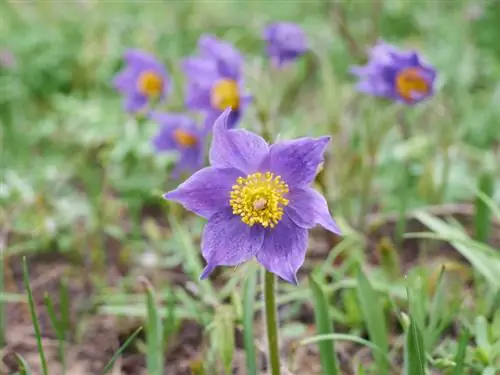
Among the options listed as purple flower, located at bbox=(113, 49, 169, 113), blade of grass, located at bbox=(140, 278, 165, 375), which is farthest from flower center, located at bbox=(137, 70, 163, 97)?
blade of grass, located at bbox=(140, 278, 165, 375)

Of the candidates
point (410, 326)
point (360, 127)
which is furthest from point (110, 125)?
point (410, 326)

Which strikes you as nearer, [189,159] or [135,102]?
→ [189,159]

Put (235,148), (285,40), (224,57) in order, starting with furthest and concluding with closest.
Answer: (285,40), (224,57), (235,148)

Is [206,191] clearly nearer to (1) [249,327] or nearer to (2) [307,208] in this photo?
(2) [307,208]

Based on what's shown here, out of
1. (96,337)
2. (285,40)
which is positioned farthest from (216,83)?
(96,337)

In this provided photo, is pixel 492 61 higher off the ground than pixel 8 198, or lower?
higher

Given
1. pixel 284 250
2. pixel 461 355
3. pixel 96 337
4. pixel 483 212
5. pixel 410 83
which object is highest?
pixel 410 83

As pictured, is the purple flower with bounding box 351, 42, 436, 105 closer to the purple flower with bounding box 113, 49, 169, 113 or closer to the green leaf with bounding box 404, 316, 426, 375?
the purple flower with bounding box 113, 49, 169, 113

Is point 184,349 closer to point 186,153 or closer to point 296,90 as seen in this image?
point 186,153
